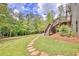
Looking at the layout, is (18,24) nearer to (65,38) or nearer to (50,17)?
(50,17)

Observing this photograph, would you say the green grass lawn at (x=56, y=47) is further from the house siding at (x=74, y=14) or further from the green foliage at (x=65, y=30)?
the house siding at (x=74, y=14)

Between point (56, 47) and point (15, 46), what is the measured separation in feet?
1.72

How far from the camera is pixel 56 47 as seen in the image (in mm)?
2562

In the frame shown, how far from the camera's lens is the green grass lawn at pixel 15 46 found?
2553 mm

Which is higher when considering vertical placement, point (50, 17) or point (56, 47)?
point (50, 17)

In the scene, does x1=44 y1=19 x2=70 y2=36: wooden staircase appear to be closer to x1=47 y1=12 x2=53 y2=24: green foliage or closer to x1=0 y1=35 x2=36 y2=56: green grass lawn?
x1=47 y1=12 x2=53 y2=24: green foliage

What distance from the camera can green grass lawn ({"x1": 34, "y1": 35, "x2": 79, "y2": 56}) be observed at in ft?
8.32

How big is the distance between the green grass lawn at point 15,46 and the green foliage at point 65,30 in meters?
0.35

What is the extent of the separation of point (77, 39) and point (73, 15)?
0.31 meters

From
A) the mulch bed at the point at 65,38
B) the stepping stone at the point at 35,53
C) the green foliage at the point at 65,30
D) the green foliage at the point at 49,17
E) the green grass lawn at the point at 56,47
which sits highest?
the green foliage at the point at 49,17

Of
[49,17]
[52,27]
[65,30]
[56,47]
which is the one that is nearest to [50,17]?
[49,17]

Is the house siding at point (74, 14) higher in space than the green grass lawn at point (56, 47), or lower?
higher

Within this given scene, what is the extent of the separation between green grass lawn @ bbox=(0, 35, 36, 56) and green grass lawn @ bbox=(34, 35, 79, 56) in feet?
0.45

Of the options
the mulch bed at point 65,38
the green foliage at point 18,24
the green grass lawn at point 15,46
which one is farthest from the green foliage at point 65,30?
the green grass lawn at point 15,46
